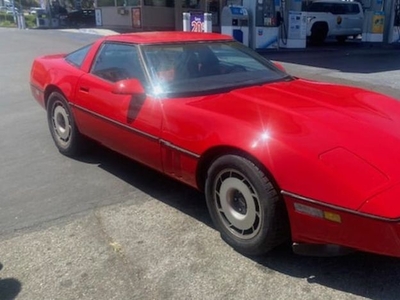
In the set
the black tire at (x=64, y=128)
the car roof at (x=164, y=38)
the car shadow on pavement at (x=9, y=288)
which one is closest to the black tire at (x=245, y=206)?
the car shadow on pavement at (x=9, y=288)

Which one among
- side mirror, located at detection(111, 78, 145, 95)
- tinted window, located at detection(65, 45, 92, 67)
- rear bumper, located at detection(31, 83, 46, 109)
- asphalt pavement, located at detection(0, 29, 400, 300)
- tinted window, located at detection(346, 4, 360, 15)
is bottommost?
asphalt pavement, located at detection(0, 29, 400, 300)

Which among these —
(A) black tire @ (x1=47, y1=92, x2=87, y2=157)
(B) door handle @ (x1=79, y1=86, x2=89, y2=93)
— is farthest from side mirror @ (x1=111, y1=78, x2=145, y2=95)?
(A) black tire @ (x1=47, y1=92, x2=87, y2=157)

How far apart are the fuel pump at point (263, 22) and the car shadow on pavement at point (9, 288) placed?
15.1m

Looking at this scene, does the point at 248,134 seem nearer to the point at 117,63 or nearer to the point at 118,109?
the point at 118,109

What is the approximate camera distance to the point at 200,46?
13.9 feet

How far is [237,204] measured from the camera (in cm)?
310

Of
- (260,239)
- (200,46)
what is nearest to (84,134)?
(200,46)

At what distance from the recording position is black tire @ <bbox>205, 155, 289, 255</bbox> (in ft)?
9.11

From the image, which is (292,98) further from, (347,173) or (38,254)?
(38,254)

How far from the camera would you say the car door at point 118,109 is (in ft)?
12.0

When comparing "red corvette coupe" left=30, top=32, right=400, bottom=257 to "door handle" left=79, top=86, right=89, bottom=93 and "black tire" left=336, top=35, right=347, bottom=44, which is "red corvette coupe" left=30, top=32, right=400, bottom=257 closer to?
"door handle" left=79, top=86, right=89, bottom=93

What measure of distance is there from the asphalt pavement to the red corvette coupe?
0.85 ft

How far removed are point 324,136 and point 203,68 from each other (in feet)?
5.16

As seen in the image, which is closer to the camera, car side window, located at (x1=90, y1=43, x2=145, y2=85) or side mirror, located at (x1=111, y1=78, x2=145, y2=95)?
side mirror, located at (x1=111, y1=78, x2=145, y2=95)
